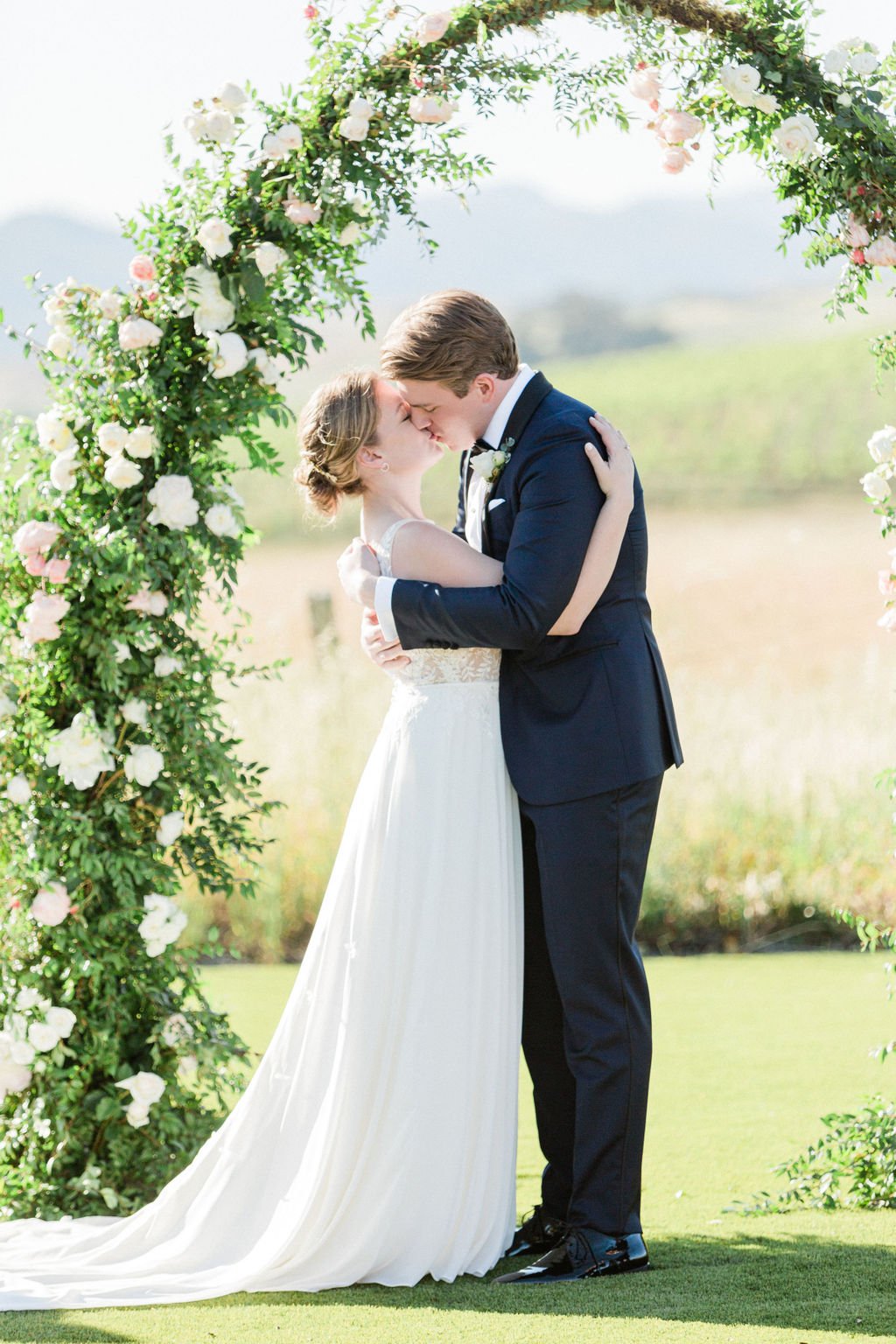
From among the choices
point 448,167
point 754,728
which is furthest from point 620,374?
point 448,167

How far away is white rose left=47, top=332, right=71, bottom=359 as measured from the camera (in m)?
3.38

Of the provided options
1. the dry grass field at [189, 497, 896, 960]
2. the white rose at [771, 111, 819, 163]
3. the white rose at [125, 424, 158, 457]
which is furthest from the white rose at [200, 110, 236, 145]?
the dry grass field at [189, 497, 896, 960]

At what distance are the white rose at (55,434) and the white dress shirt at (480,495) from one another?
90 centimetres

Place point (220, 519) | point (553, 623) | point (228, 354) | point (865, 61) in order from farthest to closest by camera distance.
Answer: point (220, 519) → point (228, 354) → point (865, 61) → point (553, 623)

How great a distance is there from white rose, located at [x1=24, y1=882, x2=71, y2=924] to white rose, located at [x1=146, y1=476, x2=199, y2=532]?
0.86 metres

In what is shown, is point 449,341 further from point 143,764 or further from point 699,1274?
point 699,1274

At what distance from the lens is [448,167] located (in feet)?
11.0

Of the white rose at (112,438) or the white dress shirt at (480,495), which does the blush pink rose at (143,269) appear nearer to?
the white rose at (112,438)

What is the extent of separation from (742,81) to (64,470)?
5.58 ft

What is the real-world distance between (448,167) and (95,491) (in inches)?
42.9

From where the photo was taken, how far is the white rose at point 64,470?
11.0 ft

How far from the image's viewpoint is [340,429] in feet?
10.0

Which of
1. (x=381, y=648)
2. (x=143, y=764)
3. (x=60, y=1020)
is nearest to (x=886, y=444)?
(x=381, y=648)

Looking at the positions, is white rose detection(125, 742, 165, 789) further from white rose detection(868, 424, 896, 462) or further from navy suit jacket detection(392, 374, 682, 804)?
white rose detection(868, 424, 896, 462)
